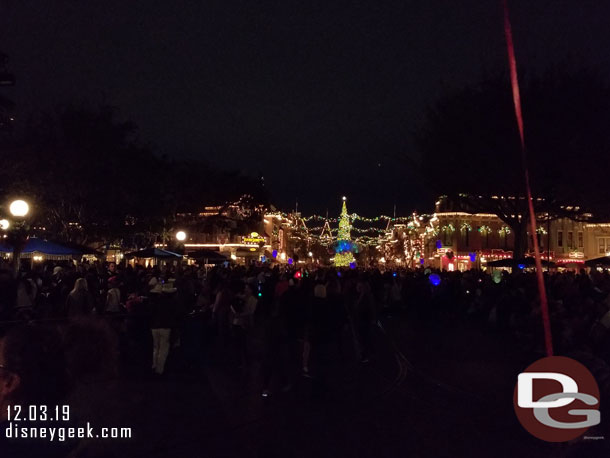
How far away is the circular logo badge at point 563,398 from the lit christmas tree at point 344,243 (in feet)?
262

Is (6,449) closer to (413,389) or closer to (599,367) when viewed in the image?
(599,367)

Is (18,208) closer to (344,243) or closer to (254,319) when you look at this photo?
(254,319)

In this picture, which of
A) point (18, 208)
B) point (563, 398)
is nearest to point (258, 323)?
point (563, 398)

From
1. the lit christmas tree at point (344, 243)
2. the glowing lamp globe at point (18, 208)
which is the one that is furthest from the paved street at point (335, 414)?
the lit christmas tree at point (344, 243)

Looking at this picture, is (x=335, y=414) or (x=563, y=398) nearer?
(x=563, y=398)

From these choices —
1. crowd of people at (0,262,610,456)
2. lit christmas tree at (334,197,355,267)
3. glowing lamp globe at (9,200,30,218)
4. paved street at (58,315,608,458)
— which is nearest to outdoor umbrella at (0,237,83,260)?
crowd of people at (0,262,610,456)

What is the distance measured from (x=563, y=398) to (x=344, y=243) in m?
90.2

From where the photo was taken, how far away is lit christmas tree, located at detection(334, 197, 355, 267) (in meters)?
93.1

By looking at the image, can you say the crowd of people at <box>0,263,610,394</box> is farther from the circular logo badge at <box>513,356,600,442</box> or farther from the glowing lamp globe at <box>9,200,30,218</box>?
the glowing lamp globe at <box>9,200,30,218</box>

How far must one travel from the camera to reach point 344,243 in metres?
96.8

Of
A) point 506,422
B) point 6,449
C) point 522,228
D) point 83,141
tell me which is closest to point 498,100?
point 522,228

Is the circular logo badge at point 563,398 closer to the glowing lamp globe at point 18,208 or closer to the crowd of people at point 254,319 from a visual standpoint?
the crowd of people at point 254,319

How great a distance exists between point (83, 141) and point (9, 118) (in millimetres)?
7543

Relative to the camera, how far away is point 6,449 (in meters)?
3.55
